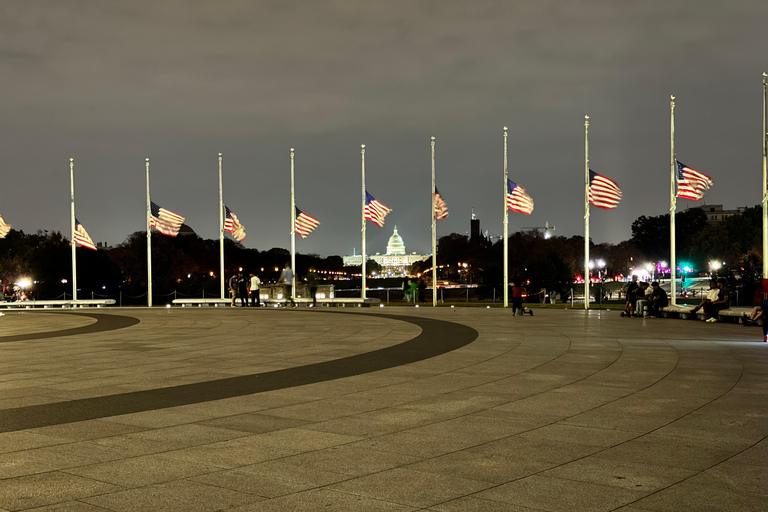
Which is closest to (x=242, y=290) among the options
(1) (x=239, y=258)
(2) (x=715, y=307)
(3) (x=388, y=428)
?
(2) (x=715, y=307)

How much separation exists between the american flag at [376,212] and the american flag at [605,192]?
438 inches

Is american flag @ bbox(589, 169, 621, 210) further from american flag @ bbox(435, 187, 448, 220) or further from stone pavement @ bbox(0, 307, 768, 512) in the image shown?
stone pavement @ bbox(0, 307, 768, 512)

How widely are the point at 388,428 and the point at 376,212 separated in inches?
1245

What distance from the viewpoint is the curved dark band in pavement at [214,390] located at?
8.88 meters

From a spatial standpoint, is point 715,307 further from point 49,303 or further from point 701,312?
point 49,303

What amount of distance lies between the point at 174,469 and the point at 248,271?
403 ft

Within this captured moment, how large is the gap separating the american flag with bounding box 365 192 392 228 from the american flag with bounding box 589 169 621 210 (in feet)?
36.5

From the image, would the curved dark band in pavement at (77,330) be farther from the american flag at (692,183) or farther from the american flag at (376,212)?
the american flag at (692,183)

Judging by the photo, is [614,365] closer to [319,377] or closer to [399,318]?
[319,377]

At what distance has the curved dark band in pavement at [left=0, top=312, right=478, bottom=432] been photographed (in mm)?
8875

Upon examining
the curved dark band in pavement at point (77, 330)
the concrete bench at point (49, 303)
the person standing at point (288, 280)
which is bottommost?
the concrete bench at point (49, 303)

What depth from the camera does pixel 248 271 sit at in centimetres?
12738

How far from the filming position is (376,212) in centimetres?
3941

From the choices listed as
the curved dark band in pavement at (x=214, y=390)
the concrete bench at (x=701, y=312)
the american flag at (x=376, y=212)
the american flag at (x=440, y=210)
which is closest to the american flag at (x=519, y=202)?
the american flag at (x=440, y=210)
